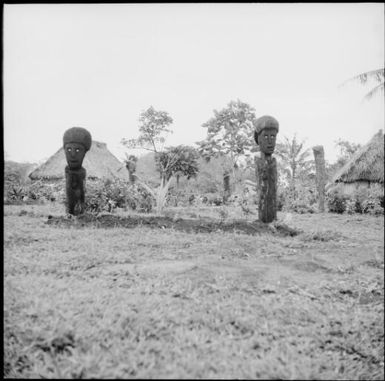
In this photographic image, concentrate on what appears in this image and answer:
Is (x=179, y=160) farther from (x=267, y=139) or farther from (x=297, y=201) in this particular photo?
(x=267, y=139)

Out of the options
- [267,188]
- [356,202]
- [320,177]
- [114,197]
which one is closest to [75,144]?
[114,197]

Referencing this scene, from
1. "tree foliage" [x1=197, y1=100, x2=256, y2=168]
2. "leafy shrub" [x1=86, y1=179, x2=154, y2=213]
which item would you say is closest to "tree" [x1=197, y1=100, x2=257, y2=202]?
"tree foliage" [x1=197, y1=100, x2=256, y2=168]

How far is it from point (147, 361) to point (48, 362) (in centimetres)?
64

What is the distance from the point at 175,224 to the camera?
7.67 m

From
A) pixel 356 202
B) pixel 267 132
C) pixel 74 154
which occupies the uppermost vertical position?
pixel 267 132

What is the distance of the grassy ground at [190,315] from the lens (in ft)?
7.38

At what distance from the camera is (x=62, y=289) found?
130 inches

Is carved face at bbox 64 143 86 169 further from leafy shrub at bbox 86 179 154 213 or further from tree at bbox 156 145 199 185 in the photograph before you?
tree at bbox 156 145 199 185

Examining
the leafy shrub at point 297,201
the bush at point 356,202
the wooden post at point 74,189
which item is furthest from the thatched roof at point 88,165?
the bush at point 356,202

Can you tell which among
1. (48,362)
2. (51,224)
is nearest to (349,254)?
(48,362)

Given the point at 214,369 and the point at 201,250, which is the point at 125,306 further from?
the point at 201,250

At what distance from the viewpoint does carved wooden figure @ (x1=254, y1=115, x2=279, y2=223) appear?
317 inches

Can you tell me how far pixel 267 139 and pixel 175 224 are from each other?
9.64 feet

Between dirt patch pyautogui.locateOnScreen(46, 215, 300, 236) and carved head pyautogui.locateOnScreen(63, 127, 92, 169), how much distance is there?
1.37 metres
